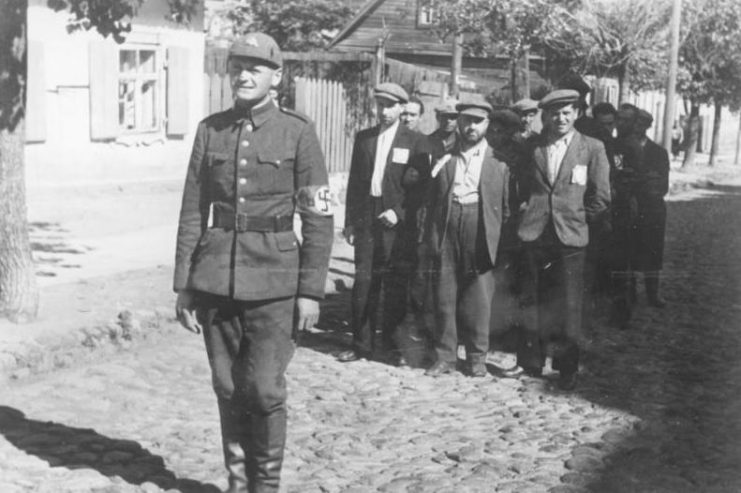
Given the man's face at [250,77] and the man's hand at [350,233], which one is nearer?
the man's face at [250,77]

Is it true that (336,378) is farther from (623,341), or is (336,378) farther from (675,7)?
(675,7)

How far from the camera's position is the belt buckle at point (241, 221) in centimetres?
455

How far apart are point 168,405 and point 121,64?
38.7 ft

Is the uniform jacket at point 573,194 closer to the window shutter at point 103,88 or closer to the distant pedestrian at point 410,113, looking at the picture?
the distant pedestrian at point 410,113

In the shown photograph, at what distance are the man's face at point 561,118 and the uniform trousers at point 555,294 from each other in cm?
63

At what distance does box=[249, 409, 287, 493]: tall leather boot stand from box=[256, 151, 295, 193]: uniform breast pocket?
3.15 ft

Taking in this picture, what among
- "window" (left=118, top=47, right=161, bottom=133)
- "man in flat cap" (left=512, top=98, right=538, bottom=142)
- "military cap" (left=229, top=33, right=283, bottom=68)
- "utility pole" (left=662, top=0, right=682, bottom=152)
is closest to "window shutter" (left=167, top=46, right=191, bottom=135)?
"window" (left=118, top=47, right=161, bottom=133)

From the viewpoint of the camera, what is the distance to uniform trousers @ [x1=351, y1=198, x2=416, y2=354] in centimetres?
751

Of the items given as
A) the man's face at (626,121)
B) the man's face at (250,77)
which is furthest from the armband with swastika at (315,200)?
the man's face at (626,121)

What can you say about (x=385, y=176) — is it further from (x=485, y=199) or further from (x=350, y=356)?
(x=350, y=356)

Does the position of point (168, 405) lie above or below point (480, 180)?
below

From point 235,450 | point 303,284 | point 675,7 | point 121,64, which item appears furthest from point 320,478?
point 675,7

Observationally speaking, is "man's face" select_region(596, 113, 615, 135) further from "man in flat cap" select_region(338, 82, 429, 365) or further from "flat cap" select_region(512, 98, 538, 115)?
"man in flat cap" select_region(338, 82, 429, 365)

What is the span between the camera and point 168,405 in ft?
20.7
